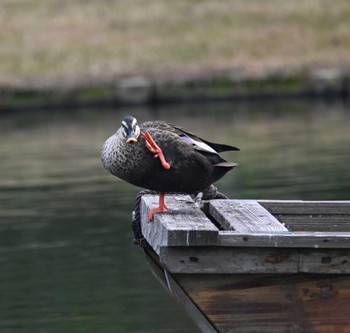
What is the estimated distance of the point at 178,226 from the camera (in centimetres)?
630

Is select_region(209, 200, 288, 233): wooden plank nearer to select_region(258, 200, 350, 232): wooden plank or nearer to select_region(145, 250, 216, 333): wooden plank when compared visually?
select_region(258, 200, 350, 232): wooden plank

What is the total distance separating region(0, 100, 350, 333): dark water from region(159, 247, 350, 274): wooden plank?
2.22 meters

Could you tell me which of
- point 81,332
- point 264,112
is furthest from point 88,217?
point 264,112

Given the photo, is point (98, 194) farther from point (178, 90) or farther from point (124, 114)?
point (178, 90)

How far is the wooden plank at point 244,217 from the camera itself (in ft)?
21.5

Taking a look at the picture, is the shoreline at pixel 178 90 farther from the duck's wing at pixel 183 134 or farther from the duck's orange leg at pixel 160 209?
the duck's orange leg at pixel 160 209

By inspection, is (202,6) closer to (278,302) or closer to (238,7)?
(238,7)

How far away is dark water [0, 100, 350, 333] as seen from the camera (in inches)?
362

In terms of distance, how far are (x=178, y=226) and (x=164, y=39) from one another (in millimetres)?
29126

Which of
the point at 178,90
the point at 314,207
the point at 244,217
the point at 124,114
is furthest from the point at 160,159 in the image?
the point at 178,90

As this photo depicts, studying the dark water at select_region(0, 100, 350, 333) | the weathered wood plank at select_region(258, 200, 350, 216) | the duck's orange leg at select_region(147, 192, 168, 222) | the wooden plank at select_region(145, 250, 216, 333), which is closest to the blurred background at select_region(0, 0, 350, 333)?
the dark water at select_region(0, 100, 350, 333)

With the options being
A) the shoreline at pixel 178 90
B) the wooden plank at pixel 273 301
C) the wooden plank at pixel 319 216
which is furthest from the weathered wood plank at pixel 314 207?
the shoreline at pixel 178 90

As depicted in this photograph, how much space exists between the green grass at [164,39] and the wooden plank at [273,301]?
24.9 metres

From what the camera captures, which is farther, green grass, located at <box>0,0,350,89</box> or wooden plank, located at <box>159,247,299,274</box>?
green grass, located at <box>0,0,350,89</box>
